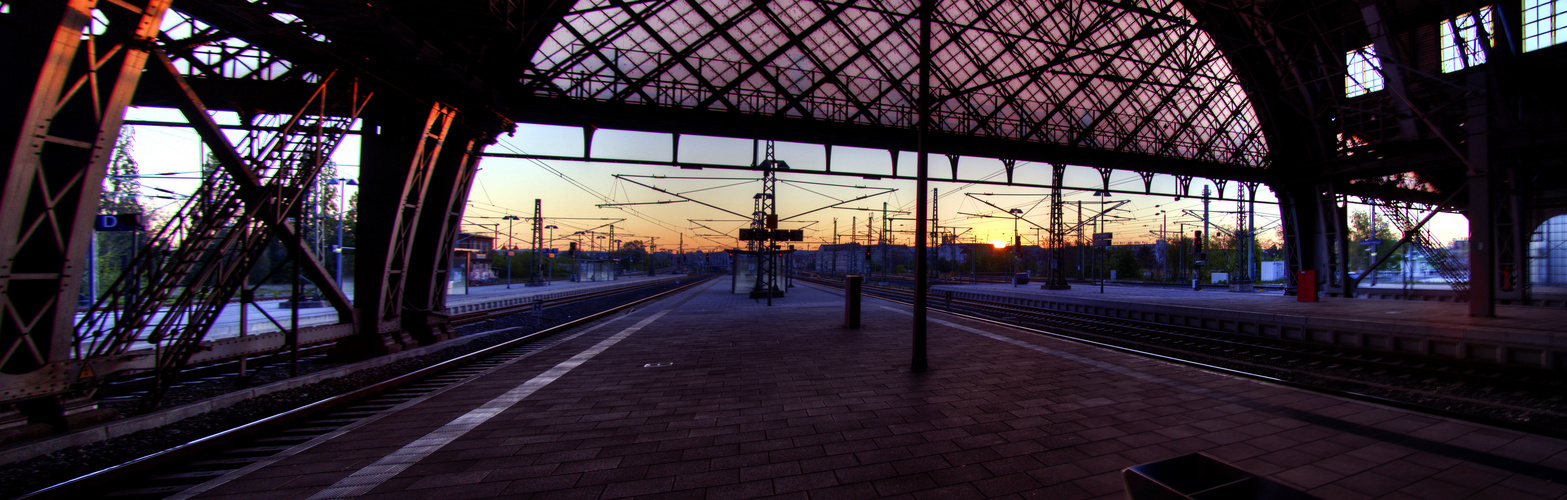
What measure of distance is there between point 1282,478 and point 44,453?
10651 mm

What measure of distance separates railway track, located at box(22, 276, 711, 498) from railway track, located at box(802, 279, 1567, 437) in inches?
455

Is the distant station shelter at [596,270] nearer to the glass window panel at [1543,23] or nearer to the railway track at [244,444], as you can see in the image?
the railway track at [244,444]

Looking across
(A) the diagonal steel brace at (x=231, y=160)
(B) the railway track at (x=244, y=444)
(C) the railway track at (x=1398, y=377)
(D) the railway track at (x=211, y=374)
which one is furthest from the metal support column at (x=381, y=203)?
(C) the railway track at (x=1398, y=377)

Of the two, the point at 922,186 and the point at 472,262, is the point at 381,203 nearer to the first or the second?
the point at 922,186

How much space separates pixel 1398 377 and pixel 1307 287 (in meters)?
18.3

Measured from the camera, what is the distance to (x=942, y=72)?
738 inches

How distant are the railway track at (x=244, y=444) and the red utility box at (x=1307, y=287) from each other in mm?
30468

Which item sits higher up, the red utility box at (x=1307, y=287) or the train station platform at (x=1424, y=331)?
the red utility box at (x=1307, y=287)

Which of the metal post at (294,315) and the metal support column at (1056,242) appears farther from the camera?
the metal support column at (1056,242)

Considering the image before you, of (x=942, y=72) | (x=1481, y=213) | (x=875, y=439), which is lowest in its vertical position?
(x=875, y=439)

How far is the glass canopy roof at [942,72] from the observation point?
47.3ft

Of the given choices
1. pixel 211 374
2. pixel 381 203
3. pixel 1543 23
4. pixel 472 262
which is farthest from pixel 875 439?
pixel 472 262

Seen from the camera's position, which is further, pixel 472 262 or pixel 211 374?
pixel 472 262

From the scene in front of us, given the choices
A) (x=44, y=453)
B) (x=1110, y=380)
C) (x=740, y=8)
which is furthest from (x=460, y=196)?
(x=1110, y=380)
